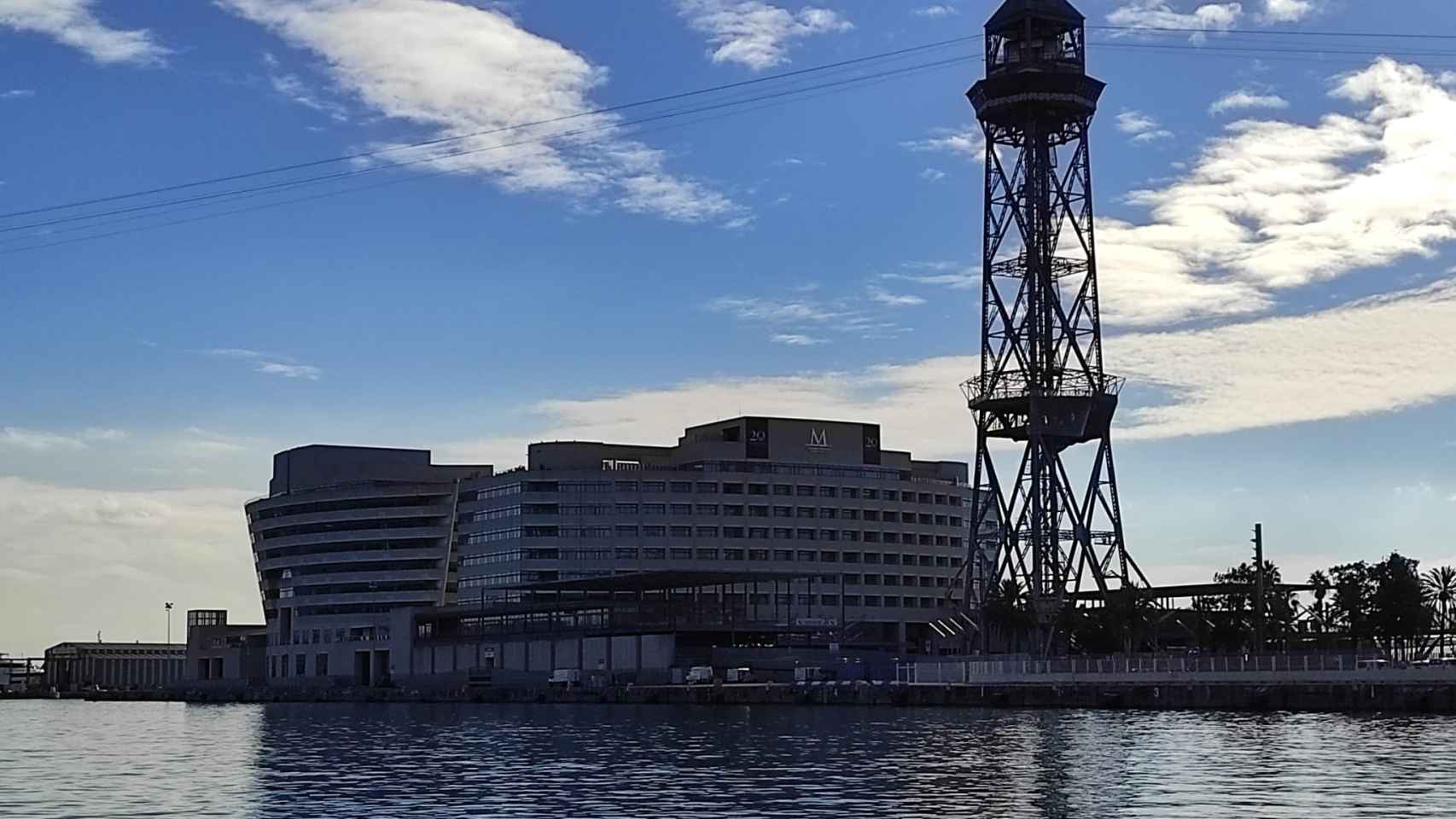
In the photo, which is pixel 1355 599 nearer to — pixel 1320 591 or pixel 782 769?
pixel 1320 591

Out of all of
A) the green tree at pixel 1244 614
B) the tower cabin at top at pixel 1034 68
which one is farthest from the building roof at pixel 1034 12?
the green tree at pixel 1244 614

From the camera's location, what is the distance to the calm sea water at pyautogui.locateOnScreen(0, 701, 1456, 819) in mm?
59375

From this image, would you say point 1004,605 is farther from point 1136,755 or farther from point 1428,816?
Result: point 1428,816

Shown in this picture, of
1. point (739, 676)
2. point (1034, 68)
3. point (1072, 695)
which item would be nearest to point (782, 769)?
point (1072, 695)

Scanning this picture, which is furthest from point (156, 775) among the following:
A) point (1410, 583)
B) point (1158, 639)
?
point (1158, 639)

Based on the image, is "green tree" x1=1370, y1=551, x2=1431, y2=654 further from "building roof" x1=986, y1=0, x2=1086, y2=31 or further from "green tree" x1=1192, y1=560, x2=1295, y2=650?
"building roof" x1=986, y1=0, x2=1086, y2=31

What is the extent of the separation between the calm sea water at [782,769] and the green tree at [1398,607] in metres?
42.4

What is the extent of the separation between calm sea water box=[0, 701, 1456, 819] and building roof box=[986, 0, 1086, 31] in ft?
288

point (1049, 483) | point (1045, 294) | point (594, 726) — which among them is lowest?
point (594, 726)

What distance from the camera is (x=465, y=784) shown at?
230ft

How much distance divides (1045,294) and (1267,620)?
133ft

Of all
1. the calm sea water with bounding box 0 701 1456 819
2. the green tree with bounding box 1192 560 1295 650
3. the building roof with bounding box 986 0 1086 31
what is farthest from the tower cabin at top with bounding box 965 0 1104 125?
the calm sea water with bounding box 0 701 1456 819

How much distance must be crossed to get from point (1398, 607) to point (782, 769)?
9171 cm

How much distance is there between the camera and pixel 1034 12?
7480 inches
